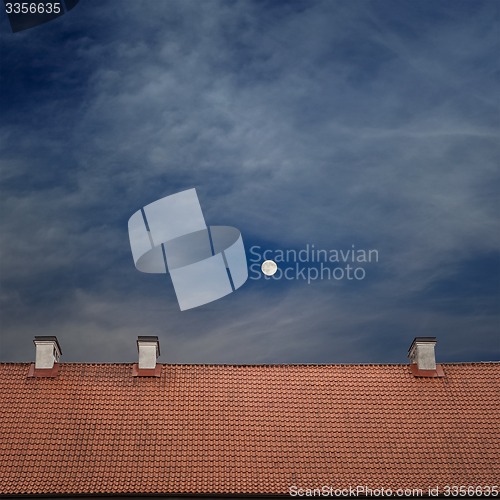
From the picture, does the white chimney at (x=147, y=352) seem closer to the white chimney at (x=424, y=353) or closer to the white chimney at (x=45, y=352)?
the white chimney at (x=45, y=352)

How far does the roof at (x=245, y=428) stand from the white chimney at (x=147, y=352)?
1.77 feet

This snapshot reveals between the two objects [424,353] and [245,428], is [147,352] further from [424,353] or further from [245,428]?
[424,353]

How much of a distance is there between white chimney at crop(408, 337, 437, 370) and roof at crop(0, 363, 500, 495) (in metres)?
0.54

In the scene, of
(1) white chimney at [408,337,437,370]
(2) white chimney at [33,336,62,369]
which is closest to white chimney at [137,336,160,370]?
(2) white chimney at [33,336,62,369]

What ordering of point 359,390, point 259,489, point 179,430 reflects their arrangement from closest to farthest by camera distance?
point 259,489
point 179,430
point 359,390

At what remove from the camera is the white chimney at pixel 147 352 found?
32.3m

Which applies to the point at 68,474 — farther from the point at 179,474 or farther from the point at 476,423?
the point at 476,423

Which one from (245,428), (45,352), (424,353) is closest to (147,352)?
(45,352)

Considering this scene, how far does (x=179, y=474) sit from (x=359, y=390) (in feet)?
24.3

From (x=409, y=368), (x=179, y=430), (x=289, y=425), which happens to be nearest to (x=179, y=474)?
(x=179, y=430)

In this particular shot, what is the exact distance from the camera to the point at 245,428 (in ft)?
98.2

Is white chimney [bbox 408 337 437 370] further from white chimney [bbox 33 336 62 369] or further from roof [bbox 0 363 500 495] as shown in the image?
white chimney [bbox 33 336 62 369]

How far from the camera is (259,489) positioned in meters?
27.7

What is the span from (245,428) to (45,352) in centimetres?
797
